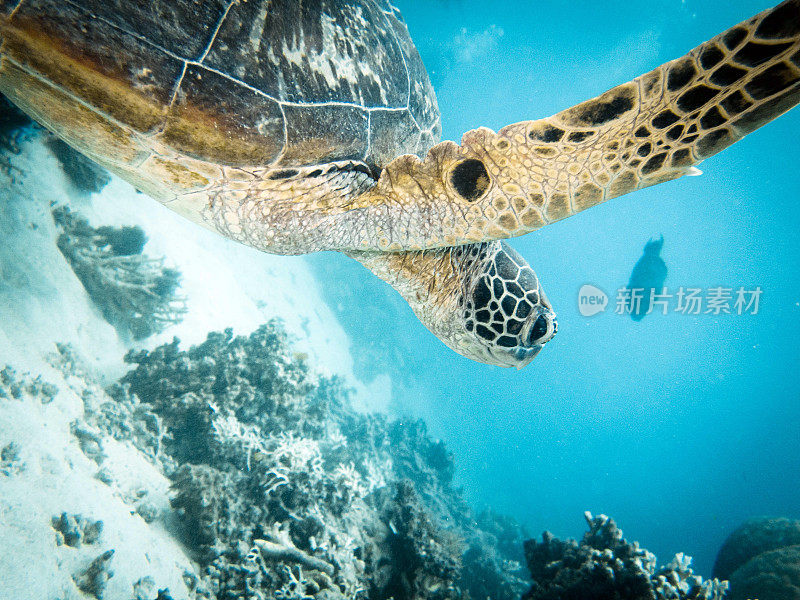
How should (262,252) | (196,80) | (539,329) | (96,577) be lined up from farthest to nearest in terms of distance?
(262,252)
(539,329)
(96,577)
(196,80)

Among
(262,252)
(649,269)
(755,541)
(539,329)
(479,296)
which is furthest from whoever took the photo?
(649,269)

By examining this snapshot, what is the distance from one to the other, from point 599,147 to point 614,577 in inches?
152

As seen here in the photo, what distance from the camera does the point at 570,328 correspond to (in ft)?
148

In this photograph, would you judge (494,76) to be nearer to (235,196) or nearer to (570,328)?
(235,196)

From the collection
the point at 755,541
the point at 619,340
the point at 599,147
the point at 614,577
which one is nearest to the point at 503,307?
the point at 599,147

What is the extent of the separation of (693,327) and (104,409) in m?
52.8

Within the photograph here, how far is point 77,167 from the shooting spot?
4648 mm

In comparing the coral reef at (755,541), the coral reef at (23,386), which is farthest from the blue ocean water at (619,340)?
the coral reef at (23,386)

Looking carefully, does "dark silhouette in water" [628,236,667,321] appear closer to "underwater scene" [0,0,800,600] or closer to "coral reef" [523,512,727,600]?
"underwater scene" [0,0,800,600]

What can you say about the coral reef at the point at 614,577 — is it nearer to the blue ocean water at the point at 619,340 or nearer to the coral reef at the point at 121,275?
the coral reef at the point at 121,275

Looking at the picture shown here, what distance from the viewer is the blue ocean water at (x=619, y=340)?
58.9ft

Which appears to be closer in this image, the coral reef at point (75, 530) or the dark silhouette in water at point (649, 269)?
the coral reef at point (75, 530)

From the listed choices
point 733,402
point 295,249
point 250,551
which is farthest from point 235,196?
point 733,402

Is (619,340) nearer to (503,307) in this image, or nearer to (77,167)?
(503,307)
